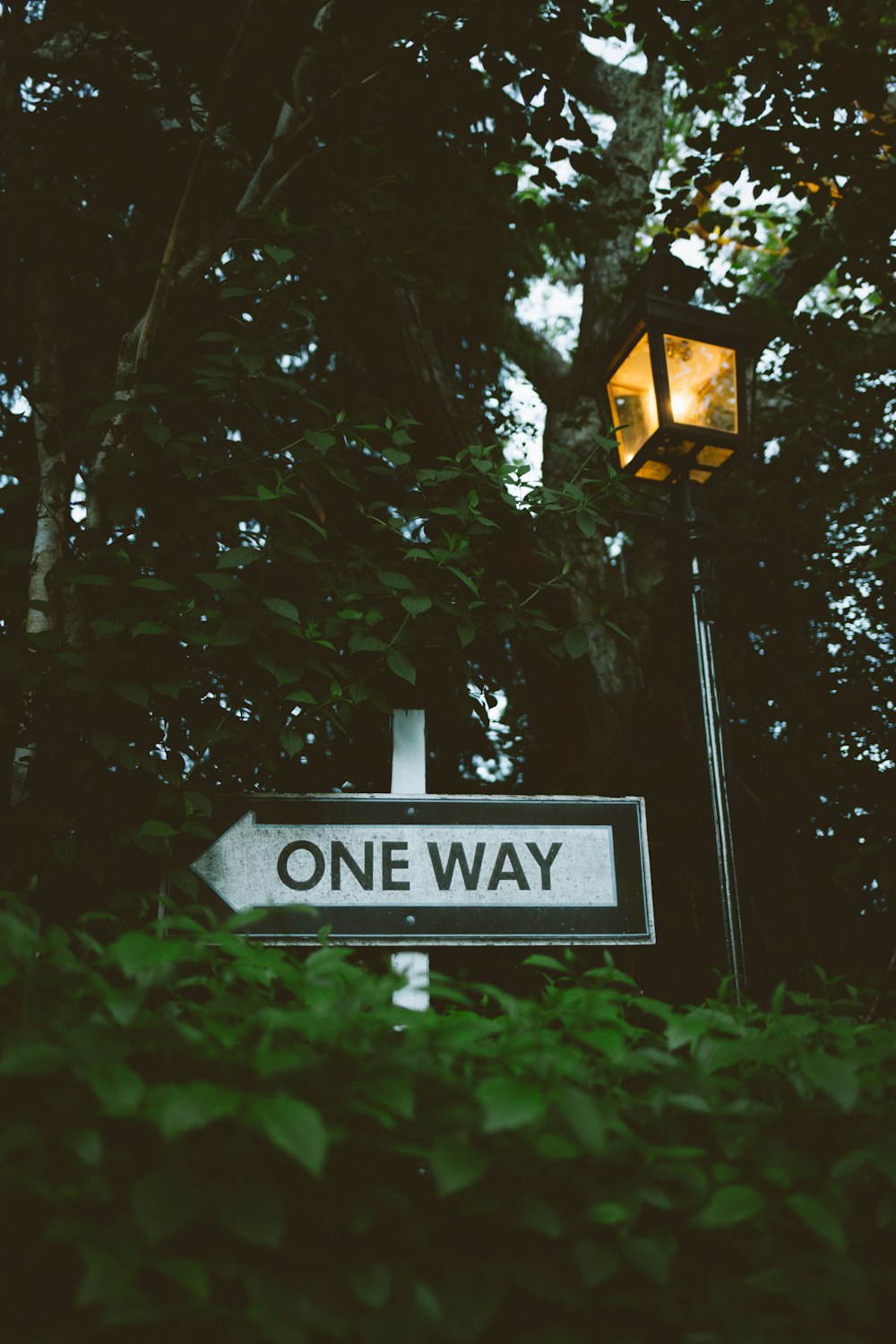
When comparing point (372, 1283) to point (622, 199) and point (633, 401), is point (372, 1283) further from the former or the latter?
point (622, 199)

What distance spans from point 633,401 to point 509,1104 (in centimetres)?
283

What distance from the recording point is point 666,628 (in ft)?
22.8

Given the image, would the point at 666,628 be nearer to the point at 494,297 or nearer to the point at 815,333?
the point at 815,333

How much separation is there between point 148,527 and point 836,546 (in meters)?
5.11

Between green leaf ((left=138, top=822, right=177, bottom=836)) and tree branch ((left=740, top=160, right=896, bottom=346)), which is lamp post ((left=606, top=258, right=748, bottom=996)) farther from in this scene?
green leaf ((left=138, top=822, right=177, bottom=836))

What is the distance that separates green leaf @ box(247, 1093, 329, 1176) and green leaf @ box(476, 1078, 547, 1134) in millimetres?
185

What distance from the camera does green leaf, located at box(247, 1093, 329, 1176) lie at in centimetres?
99

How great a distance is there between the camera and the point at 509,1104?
1105mm

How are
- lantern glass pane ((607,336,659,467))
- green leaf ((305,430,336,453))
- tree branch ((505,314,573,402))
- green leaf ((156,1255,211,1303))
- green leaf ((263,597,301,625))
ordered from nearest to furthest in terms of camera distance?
green leaf ((156,1255,211,1303)) → green leaf ((263,597,301,625)) → green leaf ((305,430,336,453)) → lantern glass pane ((607,336,659,467)) → tree branch ((505,314,573,402))

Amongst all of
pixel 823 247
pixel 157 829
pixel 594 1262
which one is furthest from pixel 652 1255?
pixel 823 247

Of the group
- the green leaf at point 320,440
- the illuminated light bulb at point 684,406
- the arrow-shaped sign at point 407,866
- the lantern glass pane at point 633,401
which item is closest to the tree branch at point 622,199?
the lantern glass pane at point 633,401

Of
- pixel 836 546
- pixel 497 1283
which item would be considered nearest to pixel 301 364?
pixel 836 546

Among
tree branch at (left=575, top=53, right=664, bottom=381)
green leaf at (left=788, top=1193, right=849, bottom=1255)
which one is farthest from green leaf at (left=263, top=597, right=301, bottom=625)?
tree branch at (left=575, top=53, right=664, bottom=381)

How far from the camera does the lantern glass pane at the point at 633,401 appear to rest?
10.9ft
